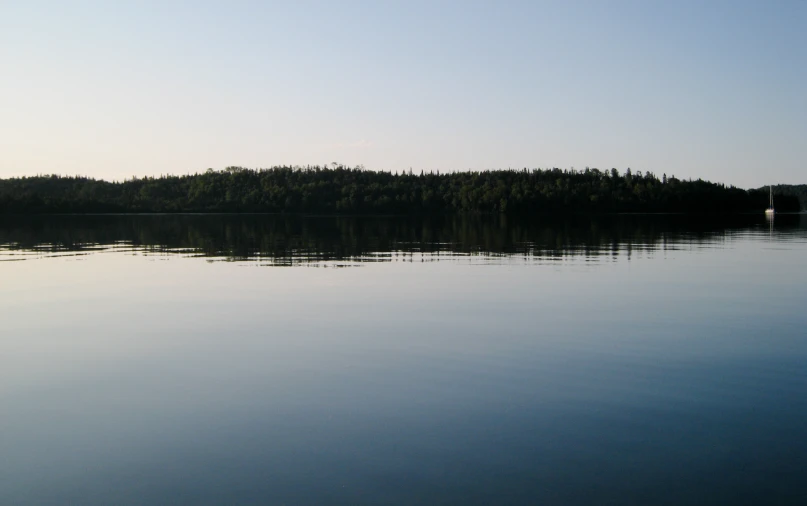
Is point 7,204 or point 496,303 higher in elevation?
point 7,204

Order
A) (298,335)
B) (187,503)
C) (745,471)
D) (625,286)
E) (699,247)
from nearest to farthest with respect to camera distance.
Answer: (187,503) < (745,471) < (298,335) < (625,286) < (699,247)

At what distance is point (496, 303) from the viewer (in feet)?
68.4

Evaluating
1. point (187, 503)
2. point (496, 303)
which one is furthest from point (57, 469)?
point (496, 303)

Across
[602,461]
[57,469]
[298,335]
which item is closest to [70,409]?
[57,469]

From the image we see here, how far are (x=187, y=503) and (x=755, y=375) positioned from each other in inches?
385

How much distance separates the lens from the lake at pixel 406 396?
25.8 feet

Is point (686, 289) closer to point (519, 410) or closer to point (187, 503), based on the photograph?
point (519, 410)

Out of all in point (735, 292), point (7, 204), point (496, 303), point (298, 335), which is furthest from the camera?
point (7, 204)

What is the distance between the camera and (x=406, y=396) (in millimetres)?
11031

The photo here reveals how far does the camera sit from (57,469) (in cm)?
837

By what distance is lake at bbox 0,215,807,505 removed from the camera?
787 centimetres

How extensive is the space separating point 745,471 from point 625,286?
678 inches

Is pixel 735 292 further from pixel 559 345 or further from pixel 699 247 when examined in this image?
pixel 699 247

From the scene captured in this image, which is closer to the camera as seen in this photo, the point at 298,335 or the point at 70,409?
the point at 70,409
